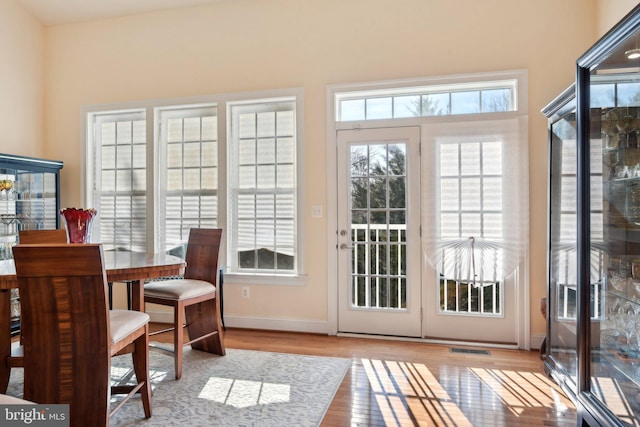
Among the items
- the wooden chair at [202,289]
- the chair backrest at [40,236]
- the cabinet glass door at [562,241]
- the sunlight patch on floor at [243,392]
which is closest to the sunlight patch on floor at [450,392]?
the cabinet glass door at [562,241]

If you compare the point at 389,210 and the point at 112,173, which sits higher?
the point at 112,173

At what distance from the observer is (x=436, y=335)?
347 cm

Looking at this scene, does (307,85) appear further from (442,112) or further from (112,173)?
(112,173)

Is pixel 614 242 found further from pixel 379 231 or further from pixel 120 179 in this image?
pixel 120 179

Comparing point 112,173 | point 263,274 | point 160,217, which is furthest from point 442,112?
point 112,173

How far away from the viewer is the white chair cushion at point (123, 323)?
73.9 inches

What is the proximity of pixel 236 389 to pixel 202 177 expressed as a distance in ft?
7.46

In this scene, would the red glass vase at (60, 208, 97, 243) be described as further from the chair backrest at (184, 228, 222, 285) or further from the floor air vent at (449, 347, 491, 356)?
the floor air vent at (449, 347, 491, 356)

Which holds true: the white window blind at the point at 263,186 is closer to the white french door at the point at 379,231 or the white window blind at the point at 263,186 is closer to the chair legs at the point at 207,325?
the white french door at the point at 379,231

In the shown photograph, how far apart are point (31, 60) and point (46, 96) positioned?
1.28 ft

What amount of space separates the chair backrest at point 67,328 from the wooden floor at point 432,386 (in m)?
1.18

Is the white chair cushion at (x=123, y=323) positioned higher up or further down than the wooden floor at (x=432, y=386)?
higher up

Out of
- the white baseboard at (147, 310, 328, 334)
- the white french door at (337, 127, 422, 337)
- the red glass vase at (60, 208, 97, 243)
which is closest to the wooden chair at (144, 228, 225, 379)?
the red glass vase at (60, 208, 97, 243)

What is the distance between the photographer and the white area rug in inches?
83.7
